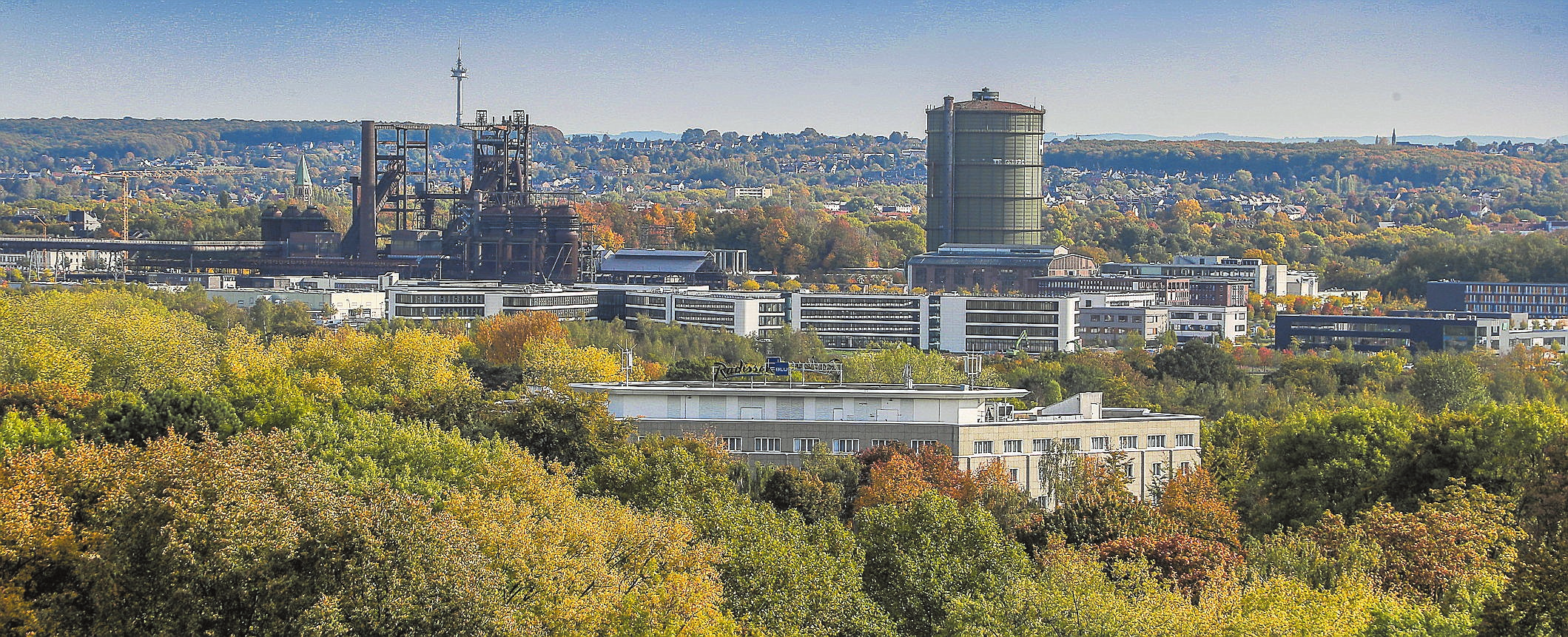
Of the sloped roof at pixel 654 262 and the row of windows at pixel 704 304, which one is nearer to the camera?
the row of windows at pixel 704 304

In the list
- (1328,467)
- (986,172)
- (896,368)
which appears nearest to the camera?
(1328,467)

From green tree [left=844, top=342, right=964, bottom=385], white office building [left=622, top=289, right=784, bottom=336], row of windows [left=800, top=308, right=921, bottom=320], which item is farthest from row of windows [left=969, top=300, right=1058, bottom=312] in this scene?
green tree [left=844, top=342, right=964, bottom=385]

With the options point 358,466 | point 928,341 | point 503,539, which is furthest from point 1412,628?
point 928,341

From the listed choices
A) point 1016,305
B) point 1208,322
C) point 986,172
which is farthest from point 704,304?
point 986,172

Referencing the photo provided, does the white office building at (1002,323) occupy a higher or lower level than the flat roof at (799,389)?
lower

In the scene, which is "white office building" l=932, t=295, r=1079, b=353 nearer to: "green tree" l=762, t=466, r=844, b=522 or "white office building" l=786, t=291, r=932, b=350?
"white office building" l=786, t=291, r=932, b=350

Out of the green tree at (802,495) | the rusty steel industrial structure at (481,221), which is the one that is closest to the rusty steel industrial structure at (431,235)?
the rusty steel industrial structure at (481,221)

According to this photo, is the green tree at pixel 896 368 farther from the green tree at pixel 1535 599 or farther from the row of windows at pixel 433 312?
the green tree at pixel 1535 599

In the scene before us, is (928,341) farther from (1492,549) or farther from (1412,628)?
(1412,628)

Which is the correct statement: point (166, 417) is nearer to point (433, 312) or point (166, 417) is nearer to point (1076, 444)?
point (1076, 444)
